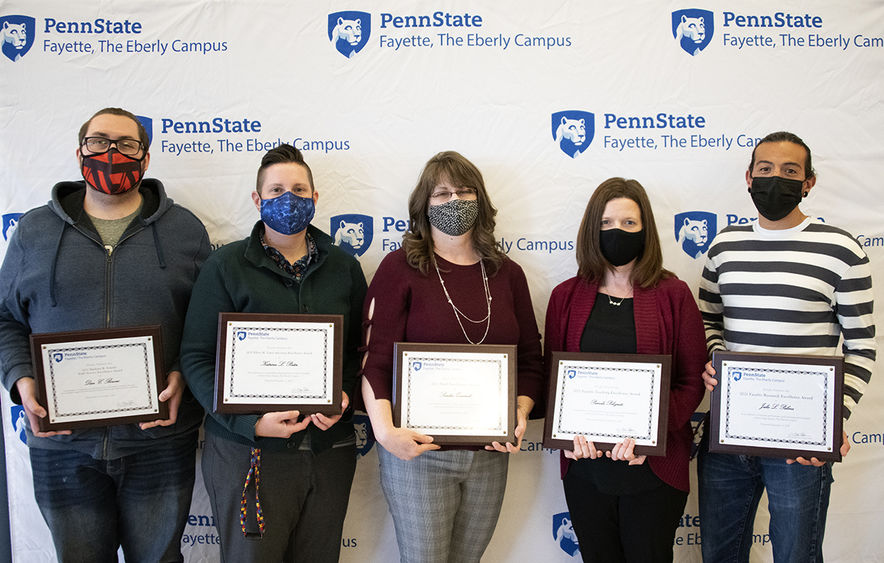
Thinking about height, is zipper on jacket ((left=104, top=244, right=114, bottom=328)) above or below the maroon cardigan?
above

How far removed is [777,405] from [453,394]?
1066mm

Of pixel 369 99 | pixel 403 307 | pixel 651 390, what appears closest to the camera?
pixel 651 390

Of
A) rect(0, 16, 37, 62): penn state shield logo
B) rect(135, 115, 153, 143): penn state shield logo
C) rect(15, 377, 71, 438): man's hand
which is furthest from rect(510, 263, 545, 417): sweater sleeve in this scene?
rect(0, 16, 37, 62): penn state shield logo

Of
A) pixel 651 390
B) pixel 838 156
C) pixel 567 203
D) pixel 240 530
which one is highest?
pixel 838 156

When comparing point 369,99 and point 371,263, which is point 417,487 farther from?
point 369,99

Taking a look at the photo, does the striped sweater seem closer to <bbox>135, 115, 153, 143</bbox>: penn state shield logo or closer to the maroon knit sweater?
the maroon knit sweater

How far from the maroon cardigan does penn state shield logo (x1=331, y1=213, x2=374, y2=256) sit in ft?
3.13

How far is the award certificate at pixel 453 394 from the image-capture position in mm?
1881

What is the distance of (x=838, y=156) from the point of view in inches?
98.4

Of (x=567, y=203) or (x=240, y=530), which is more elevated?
(x=567, y=203)

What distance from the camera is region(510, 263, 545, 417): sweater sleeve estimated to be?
2.06 m

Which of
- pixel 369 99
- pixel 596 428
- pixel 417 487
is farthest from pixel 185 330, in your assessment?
pixel 596 428

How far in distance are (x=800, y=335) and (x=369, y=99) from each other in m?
1.89

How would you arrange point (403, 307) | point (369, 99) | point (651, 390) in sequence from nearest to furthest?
point (651, 390)
point (403, 307)
point (369, 99)
